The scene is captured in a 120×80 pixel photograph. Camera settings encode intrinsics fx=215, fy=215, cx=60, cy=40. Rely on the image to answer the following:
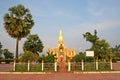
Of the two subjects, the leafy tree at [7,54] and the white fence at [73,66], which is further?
the leafy tree at [7,54]

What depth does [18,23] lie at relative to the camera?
38.0 m

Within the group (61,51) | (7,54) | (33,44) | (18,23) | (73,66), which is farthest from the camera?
(7,54)

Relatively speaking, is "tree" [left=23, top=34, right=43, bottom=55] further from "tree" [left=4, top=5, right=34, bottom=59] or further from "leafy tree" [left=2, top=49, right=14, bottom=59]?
"leafy tree" [left=2, top=49, right=14, bottom=59]

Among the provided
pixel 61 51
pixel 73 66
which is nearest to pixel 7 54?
pixel 61 51

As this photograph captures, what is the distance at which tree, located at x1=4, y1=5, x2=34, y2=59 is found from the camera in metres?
37.4

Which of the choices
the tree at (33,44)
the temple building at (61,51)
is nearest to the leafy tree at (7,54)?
the temple building at (61,51)

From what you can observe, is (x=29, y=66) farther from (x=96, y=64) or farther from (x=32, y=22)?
(x=32, y=22)

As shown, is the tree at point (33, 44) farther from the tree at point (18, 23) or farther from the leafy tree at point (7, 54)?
the leafy tree at point (7, 54)

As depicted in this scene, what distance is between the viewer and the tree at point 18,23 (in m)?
37.4

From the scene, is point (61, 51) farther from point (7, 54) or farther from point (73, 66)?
point (7, 54)

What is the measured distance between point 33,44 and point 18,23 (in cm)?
1773

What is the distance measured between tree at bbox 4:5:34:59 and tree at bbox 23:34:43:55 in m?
16.0

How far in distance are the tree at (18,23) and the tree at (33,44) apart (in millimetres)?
15971

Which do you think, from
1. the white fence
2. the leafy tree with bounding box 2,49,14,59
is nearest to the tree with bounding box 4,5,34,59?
the white fence
